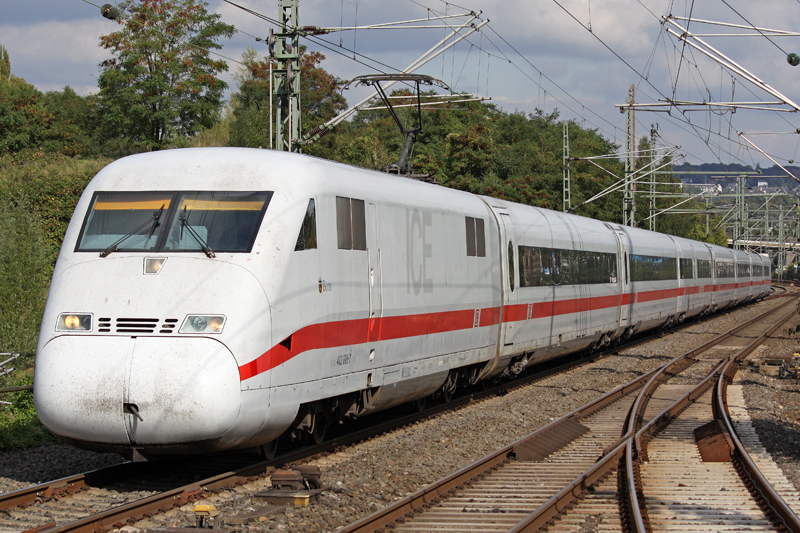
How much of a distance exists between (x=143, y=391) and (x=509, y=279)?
8508 millimetres

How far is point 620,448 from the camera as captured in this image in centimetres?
1010

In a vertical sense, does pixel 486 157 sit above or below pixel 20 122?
below

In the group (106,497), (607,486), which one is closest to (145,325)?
(106,497)

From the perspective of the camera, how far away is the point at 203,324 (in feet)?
24.5

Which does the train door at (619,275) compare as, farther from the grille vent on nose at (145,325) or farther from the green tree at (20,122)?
the green tree at (20,122)

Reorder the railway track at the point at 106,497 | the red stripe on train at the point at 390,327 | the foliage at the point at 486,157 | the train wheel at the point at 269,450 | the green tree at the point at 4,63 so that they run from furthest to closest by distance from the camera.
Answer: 1. the green tree at the point at 4,63
2. the foliage at the point at 486,157
3. the train wheel at the point at 269,450
4. the red stripe on train at the point at 390,327
5. the railway track at the point at 106,497

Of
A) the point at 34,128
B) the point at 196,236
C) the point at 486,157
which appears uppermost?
the point at 34,128

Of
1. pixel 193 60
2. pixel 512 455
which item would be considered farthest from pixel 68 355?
pixel 193 60

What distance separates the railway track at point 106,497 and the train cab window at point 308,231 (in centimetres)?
223

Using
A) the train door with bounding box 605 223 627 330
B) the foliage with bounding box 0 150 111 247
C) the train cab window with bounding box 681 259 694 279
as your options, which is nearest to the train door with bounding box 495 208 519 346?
the train door with bounding box 605 223 627 330

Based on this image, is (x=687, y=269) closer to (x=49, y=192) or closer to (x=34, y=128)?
(x=49, y=192)

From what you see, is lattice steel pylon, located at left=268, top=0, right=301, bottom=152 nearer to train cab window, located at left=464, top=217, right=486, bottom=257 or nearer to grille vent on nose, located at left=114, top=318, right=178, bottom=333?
train cab window, located at left=464, top=217, right=486, bottom=257

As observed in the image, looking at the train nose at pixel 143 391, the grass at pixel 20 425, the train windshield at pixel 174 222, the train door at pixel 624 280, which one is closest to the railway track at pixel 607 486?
the train nose at pixel 143 391

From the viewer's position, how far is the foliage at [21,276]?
67.5 ft
